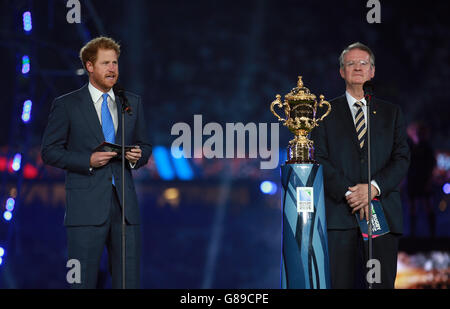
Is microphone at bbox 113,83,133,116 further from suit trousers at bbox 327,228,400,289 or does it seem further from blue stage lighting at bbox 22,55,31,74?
blue stage lighting at bbox 22,55,31,74

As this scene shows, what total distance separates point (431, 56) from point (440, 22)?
0.62m

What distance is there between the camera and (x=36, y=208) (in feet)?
29.1

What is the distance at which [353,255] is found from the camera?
12.1 feet

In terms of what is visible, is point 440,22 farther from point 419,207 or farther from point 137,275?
point 137,275

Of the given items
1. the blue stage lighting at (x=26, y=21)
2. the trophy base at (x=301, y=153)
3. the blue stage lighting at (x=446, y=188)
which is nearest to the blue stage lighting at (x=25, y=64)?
the blue stage lighting at (x=26, y=21)

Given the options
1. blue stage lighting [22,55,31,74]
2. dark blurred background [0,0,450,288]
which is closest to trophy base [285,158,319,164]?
blue stage lighting [22,55,31,74]

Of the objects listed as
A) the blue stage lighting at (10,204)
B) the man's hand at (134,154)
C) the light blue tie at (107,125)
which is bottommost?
the blue stage lighting at (10,204)

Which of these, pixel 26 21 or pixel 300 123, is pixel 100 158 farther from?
pixel 26 21

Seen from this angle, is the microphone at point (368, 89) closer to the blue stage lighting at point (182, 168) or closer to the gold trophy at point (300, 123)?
the gold trophy at point (300, 123)

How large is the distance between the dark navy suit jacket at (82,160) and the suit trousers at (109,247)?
0.04 metres

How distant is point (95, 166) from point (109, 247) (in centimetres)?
43

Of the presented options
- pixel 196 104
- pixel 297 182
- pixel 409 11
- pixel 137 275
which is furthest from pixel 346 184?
pixel 409 11

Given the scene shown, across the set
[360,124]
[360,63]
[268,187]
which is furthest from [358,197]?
[268,187]

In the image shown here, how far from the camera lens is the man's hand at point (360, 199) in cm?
361
